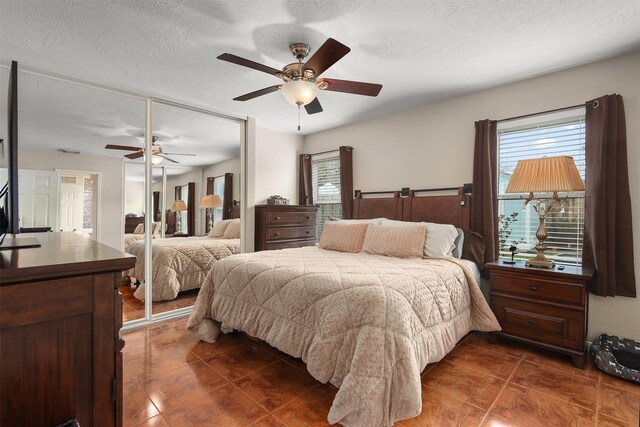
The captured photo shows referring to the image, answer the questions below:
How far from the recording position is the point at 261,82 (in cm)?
295

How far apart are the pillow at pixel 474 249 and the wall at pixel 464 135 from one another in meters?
0.63

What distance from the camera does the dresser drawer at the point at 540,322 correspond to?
2291mm

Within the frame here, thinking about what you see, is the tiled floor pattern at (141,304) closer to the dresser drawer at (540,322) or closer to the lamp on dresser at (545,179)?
the dresser drawer at (540,322)

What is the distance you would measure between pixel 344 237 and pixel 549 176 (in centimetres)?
182

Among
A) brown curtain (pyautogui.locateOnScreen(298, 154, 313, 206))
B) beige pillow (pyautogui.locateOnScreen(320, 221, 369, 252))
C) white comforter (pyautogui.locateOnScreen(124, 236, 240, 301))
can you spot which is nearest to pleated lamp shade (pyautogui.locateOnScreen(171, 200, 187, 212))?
white comforter (pyautogui.locateOnScreen(124, 236, 240, 301))

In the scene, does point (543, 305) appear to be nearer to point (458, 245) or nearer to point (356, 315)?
point (458, 245)

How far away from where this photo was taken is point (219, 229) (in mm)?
3971

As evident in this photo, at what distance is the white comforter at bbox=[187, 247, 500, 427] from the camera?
1581 millimetres

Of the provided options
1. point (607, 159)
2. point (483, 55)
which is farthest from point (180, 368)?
point (607, 159)

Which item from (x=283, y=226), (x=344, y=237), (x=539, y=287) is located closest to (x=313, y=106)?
(x=344, y=237)

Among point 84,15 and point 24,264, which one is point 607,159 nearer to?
point 24,264

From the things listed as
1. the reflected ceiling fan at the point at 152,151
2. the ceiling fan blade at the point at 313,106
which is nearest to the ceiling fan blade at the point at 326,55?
the ceiling fan blade at the point at 313,106

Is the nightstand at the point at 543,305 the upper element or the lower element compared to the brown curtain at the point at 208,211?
lower

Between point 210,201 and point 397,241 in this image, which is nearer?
point 397,241
